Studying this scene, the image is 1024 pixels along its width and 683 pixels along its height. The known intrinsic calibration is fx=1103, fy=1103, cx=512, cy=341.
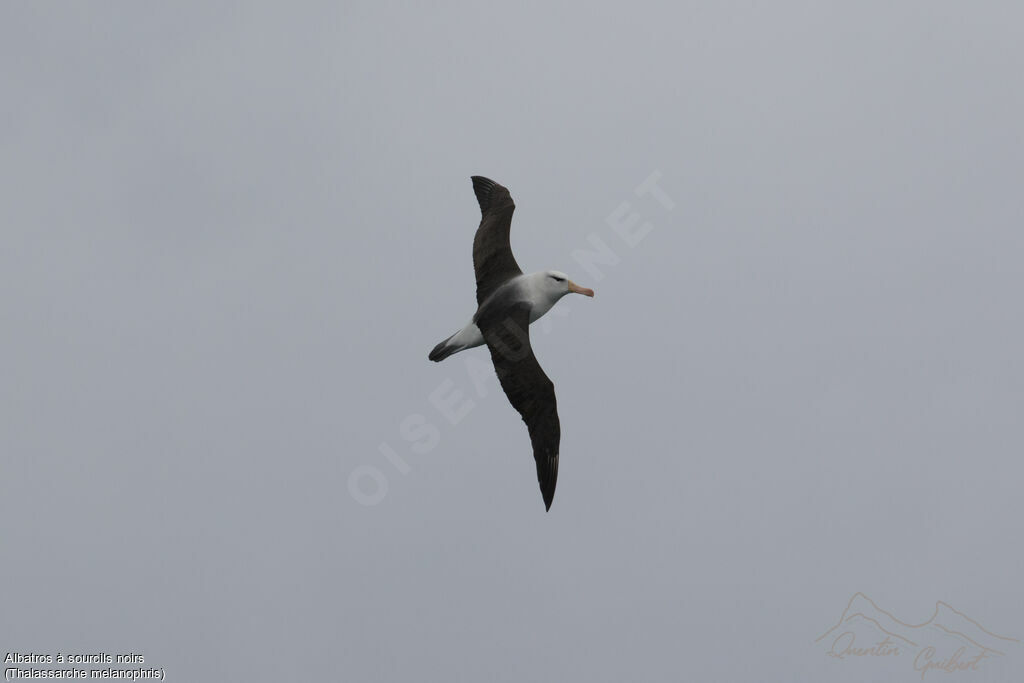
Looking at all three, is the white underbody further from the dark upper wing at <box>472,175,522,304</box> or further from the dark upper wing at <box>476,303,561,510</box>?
the dark upper wing at <box>472,175,522,304</box>

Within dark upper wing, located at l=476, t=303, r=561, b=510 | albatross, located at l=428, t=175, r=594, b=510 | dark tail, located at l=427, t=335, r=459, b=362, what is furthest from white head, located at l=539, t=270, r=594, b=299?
dark tail, located at l=427, t=335, r=459, b=362

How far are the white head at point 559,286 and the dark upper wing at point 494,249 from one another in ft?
1.97

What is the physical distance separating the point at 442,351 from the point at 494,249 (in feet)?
5.62

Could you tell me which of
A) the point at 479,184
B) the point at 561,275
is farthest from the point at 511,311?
the point at 479,184

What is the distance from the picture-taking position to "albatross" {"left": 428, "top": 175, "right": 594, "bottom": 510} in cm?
1445

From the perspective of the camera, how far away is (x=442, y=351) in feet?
49.1

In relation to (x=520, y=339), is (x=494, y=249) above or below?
above

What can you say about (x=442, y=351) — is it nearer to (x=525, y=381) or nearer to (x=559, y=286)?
(x=525, y=381)

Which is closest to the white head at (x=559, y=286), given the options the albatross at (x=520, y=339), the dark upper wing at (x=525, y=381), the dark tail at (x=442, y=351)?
the albatross at (x=520, y=339)

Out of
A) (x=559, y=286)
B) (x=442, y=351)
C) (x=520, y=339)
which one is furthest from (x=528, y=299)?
(x=442, y=351)

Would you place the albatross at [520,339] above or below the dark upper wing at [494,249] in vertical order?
below

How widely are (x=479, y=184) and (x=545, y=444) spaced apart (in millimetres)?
4506

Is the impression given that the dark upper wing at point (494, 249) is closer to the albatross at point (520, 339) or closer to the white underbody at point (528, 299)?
the albatross at point (520, 339)

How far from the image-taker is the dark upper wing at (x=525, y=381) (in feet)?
47.3
